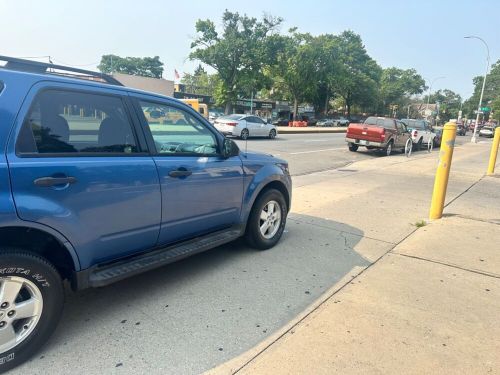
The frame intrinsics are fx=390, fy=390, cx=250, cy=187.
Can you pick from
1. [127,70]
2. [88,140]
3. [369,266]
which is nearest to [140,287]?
[88,140]

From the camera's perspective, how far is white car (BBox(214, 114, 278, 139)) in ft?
72.2

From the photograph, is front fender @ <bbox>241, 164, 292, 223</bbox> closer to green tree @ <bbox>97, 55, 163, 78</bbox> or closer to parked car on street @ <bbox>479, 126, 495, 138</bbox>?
parked car on street @ <bbox>479, 126, 495, 138</bbox>

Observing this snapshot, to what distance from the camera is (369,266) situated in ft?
13.9

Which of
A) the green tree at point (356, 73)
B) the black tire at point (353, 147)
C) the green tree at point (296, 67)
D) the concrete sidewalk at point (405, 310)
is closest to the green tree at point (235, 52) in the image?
the green tree at point (296, 67)

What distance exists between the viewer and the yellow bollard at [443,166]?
5.88 m

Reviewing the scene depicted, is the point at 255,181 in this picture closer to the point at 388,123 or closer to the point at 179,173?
the point at 179,173

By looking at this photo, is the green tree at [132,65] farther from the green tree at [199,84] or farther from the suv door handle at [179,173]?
the suv door handle at [179,173]

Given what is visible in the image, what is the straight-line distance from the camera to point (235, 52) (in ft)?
156

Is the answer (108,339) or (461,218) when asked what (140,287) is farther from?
(461,218)

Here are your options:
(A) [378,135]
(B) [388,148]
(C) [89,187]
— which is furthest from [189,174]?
(B) [388,148]

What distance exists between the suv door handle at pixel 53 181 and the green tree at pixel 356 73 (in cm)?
6349

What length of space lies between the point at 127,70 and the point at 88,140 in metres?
131

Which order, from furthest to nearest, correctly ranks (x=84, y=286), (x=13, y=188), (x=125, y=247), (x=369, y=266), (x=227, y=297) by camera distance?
(x=369, y=266) → (x=227, y=297) → (x=125, y=247) → (x=84, y=286) → (x=13, y=188)

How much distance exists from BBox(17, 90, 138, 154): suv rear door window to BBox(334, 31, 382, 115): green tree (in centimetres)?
6289
